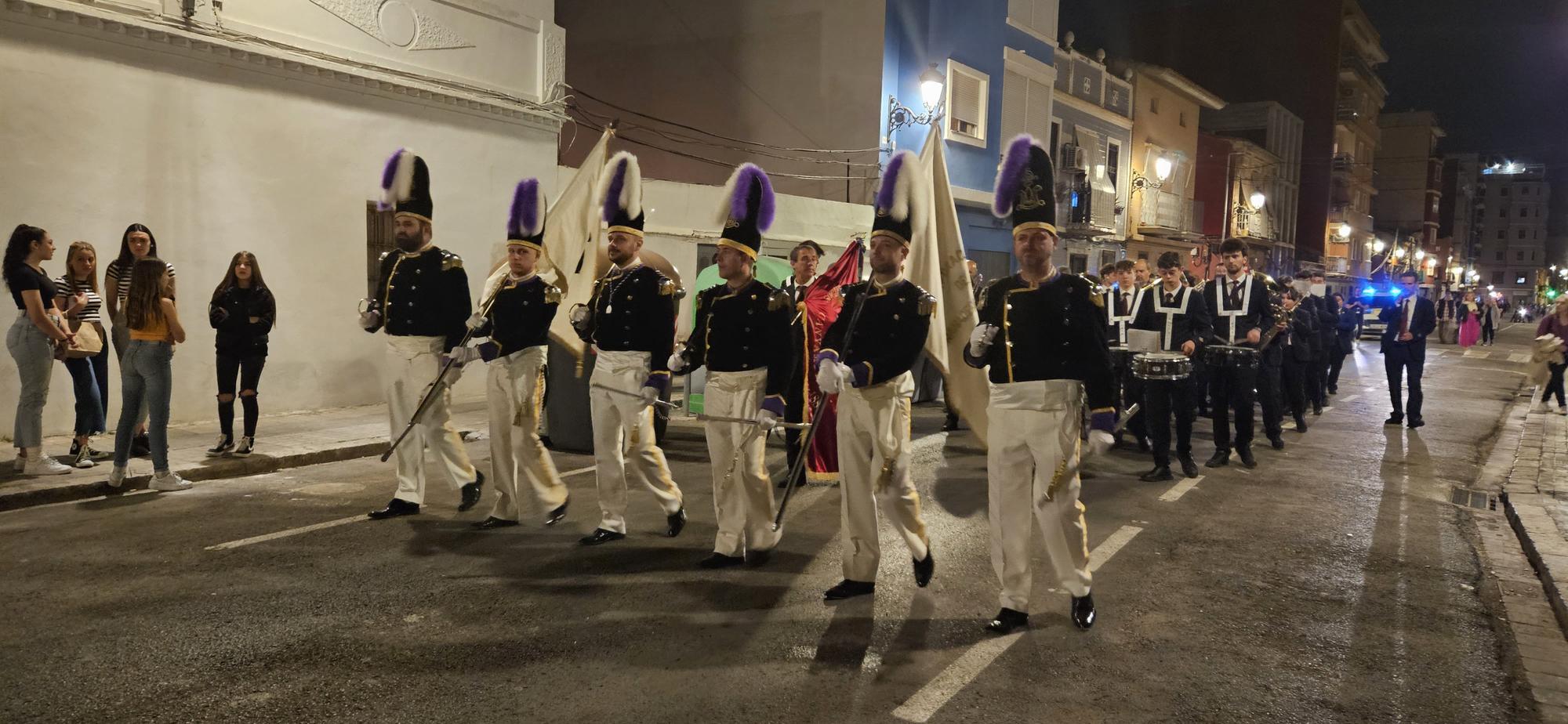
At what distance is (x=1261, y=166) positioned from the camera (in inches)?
1599

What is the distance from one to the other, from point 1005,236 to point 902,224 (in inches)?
806

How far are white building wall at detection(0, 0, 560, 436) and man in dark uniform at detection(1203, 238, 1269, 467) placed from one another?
29.2 ft

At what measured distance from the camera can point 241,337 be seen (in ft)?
28.8

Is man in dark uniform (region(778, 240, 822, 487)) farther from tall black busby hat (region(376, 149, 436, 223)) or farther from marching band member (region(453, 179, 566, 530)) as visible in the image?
tall black busby hat (region(376, 149, 436, 223))

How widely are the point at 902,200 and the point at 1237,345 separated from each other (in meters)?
5.81

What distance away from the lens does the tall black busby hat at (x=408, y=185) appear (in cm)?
671

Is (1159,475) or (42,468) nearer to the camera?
(42,468)

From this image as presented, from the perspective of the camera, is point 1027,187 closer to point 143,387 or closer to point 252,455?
point 143,387

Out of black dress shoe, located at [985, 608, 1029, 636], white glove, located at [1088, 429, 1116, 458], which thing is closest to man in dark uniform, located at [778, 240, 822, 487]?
black dress shoe, located at [985, 608, 1029, 636]

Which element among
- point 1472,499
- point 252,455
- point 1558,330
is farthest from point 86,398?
point 1558,330

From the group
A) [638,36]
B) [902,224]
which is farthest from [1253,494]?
[638,36]

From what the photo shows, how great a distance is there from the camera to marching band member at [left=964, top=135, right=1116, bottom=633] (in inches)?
184

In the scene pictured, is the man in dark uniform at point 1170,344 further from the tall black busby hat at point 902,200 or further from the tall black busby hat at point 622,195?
the tall black busby hat at point 622,195

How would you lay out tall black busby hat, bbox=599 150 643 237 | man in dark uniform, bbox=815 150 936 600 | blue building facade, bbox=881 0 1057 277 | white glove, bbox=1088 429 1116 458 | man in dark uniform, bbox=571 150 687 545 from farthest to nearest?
blue building facade, bbox=881 0 1057 277
tall black busby hat, bbox=599 150 643 237
man in dark uniform, bbox=571 150 687 545
man in dark uniform, bbox=815 150 936 600
white glove, bbox=1088 429 1116 458
